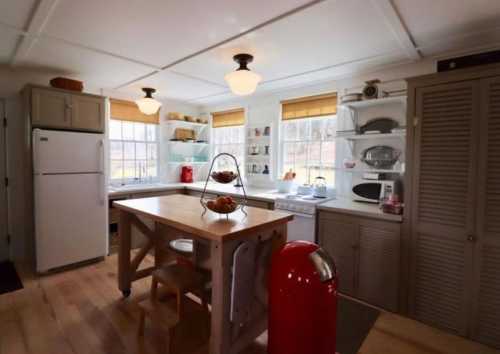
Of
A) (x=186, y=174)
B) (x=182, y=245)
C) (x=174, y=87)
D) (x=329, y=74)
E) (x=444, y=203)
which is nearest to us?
(x=444, y=203)

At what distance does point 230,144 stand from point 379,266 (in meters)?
3.05

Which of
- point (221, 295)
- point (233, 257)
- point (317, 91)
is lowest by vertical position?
point (221, 295)

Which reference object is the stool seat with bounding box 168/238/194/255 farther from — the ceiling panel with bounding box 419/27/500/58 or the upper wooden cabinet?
the ceiling panel with bounding box 419/27/500/58

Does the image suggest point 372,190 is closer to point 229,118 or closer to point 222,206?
point 222,206

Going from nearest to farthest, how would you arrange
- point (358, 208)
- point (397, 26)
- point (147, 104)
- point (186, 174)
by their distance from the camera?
1. point (397, 26)
2. point (358, 208)
3. point (147, 104)
4. point (186, 174)

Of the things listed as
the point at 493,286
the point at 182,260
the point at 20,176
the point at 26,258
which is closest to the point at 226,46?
the point at 182,260

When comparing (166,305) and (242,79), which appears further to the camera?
(242,79)

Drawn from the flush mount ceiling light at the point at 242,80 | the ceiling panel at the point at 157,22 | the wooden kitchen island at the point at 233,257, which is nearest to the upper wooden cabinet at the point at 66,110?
the ceiling panel at the point at 157,22

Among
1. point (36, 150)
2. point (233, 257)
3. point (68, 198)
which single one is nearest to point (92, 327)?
point (233, 257)

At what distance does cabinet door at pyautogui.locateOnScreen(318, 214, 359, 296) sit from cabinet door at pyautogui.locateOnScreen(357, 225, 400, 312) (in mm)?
64

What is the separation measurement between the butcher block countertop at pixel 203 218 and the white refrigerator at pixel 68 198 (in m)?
1.02

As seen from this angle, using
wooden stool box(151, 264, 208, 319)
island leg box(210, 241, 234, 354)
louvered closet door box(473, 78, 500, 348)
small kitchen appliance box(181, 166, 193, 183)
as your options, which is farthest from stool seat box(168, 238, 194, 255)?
louvered closet door box(473, 78, 500, 348)

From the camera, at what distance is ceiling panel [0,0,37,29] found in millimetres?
1731

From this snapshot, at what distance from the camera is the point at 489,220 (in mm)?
1875
